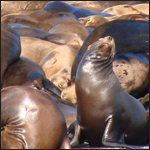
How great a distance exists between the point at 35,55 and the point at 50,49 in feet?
1.20

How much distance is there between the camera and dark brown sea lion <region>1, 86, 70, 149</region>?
2.85 metres

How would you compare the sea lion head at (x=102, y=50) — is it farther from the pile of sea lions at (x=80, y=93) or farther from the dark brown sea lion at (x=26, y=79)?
the dark brown sea lion at (x=26, y=79)

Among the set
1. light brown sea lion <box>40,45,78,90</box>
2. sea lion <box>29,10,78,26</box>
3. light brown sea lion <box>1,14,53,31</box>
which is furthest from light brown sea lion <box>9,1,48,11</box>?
light brown sea lion <box>40,45,78,90</box>

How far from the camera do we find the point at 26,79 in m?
5.57

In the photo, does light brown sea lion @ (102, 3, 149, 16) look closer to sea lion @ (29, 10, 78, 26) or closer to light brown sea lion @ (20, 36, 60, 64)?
sea lion @ (29, 10, 78, 26)

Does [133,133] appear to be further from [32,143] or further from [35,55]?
[35,55]

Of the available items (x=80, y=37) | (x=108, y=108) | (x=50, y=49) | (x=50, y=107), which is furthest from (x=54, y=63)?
(x=50, y=107)

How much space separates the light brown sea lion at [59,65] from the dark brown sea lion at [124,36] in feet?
0.92

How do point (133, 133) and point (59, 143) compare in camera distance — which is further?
point (133, 133)

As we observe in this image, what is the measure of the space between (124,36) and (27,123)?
3648 mm

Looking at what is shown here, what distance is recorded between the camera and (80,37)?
8594 millimetres

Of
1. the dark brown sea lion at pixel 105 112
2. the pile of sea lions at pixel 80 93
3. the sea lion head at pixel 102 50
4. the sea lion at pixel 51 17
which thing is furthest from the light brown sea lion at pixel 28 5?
the dark brown sea lion at pixel 105 112

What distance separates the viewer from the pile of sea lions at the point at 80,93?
9.46 ft

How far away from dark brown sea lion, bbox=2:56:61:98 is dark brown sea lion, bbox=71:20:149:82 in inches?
21.0
